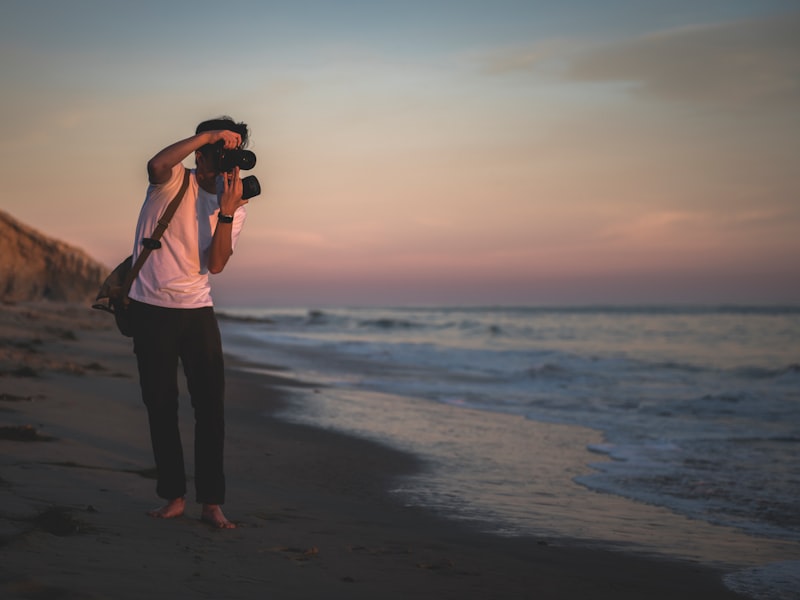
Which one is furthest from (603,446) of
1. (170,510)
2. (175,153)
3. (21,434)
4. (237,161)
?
(175,153)

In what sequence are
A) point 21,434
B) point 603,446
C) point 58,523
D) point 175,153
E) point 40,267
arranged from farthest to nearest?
1. point 40,267
2. point 603,446
3. point 21,434
4. point 175,153
5. point 58,523

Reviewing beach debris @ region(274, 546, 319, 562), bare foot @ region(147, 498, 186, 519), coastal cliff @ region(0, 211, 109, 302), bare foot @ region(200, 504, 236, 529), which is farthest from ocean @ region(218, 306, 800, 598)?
coastal cliff @ region(0, 211, 109, 302)

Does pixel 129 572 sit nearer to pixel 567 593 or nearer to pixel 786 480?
pixel 567 593

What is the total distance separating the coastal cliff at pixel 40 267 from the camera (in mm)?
38875

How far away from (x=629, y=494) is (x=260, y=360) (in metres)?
13.7

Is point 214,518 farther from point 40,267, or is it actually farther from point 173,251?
point 40,267

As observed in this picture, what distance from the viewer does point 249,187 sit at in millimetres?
3613

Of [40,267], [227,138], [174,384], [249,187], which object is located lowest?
[174,384]

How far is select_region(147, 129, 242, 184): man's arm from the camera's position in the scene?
340 cm

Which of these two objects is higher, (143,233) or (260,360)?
(143,233)

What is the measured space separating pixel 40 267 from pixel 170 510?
137 feet

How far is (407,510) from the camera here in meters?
4.67

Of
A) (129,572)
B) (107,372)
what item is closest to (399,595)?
(129,572)

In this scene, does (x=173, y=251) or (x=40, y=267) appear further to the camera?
(x=40, y=267)
